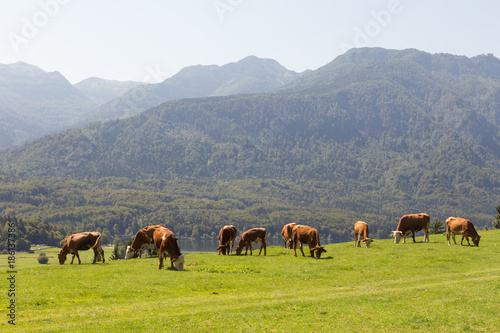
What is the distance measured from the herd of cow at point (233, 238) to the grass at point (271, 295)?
1813 millimetres

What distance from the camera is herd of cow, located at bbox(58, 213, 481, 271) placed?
3171 centimetres

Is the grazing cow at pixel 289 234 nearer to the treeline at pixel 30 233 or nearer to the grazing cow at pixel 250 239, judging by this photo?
the grazing cow at pixel 250 239

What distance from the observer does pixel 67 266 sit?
31.4 meters

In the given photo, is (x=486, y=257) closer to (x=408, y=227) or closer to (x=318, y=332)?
(x=408, y=227)

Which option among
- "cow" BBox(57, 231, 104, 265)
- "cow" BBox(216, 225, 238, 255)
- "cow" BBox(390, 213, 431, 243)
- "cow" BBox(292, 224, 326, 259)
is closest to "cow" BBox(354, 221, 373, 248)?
"cow" BBox(390, 213, 431, 243)

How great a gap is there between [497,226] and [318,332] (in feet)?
215

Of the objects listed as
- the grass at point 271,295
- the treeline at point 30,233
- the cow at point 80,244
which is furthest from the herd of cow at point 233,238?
the treeline at point 30,233

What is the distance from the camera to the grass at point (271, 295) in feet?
58.6

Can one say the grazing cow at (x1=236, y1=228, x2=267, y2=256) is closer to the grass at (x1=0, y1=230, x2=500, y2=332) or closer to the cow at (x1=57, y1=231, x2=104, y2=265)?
the grass at (x1=0, y1=230, x2=500, y2=332)

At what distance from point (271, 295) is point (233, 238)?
749 inches

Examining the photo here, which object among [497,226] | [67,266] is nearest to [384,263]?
[67,266]

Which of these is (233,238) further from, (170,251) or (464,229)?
(464,229)

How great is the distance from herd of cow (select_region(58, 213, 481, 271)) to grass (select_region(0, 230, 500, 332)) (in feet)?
5.95

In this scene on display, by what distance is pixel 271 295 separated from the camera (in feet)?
77.7
